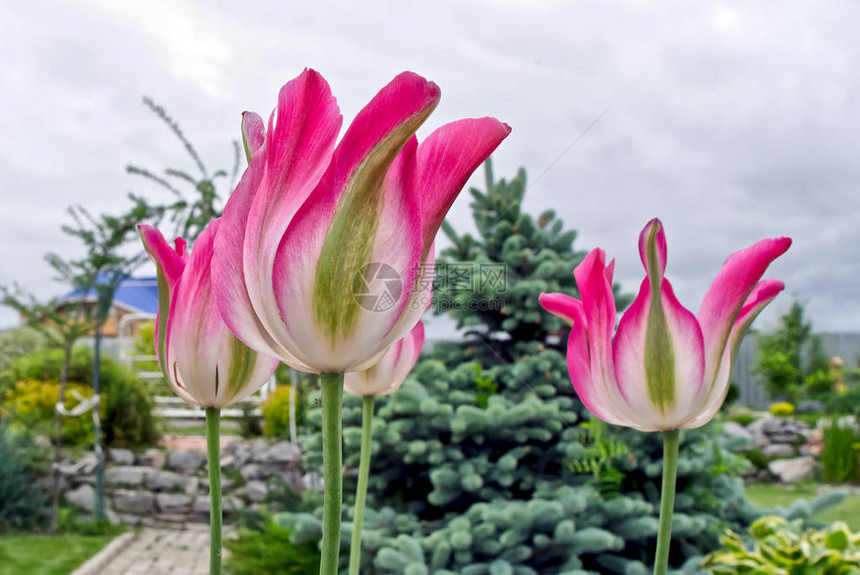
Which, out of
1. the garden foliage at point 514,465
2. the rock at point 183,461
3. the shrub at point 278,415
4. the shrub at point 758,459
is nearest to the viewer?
the garden foliage at point 514,465

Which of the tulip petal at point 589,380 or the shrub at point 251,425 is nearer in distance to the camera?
the tulip petal at point 589,380

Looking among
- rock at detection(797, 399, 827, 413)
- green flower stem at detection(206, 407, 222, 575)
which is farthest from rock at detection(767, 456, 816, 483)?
green flower stem at detection(206, 407, 222, 575)

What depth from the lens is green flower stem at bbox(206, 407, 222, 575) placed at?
45 centimetres

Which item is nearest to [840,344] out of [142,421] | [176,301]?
[142,421]

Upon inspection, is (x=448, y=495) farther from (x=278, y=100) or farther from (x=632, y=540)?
(x=278, y=100)

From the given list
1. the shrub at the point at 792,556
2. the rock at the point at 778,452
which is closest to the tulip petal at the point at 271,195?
the shrub at the point at 792,556

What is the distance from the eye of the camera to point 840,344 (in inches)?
693

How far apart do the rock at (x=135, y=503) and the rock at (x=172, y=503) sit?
0.36 ft

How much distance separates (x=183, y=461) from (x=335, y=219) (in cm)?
876

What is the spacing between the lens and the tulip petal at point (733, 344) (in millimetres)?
510

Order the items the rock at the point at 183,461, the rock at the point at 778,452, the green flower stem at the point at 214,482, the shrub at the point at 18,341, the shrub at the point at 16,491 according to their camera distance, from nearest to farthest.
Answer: the green flower stem at the point at 214,482 < the shrub at the point at 16,491 < the rock at the point at 183,461 < the rock at the point at 778,452 < the shrub at the point at 18,341

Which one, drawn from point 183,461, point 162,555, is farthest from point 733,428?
point 162,555

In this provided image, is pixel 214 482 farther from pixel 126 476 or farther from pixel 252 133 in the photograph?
pixel 126 476

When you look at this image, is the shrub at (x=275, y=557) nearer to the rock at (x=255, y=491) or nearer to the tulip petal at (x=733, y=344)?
the tulip petal at (x=733, y=344)
